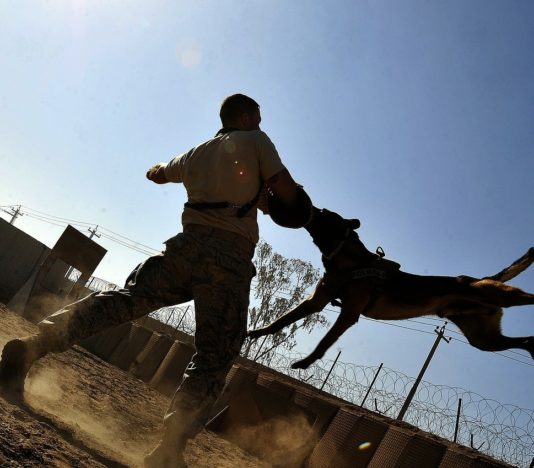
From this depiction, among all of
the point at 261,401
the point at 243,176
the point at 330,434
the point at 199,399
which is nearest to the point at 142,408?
the point at 261,401

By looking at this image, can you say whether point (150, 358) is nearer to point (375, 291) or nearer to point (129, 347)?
point (129, 347)

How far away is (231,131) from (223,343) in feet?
3.96

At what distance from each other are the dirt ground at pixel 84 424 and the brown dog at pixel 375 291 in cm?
101

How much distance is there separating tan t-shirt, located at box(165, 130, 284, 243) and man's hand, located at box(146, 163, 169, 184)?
1.61 ft

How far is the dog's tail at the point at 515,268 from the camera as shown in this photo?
3.67 m

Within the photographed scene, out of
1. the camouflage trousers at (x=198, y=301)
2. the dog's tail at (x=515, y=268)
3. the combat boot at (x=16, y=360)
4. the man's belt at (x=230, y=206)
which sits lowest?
the combat boot at (x=16, y=360)

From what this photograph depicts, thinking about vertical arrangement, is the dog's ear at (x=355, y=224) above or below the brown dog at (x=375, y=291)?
above

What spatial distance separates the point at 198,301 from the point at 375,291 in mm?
1578

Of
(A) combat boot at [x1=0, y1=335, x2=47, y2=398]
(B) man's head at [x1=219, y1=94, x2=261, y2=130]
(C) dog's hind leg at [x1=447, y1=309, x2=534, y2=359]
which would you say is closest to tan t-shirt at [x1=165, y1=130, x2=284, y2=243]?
(B) man's head at [x1=219, y1=94, x2=261, y2=130]

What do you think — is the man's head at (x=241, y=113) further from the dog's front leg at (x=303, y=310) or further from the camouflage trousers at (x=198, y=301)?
the dog's front leg at (x=303, y=310)

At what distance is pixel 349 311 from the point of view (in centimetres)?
331

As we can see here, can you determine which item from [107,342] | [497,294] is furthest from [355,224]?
[107,342]

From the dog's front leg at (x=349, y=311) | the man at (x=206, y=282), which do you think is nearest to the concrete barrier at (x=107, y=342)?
the dog's front leg at (x=349, y=311)

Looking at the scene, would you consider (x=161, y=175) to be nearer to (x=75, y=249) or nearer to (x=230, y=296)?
(x=230, y=296)
